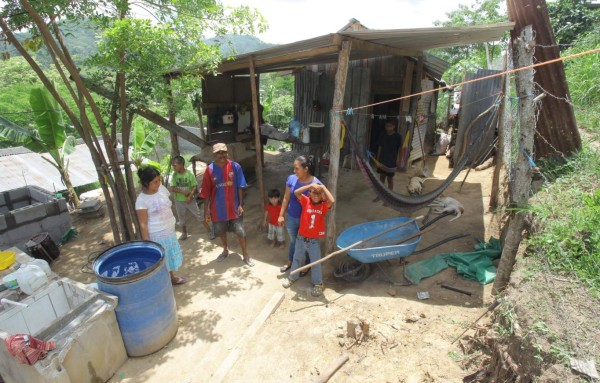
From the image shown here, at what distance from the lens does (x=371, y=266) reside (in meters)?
4.17

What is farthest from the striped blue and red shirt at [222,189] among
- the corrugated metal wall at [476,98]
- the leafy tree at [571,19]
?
the leafy tree at [571,19]

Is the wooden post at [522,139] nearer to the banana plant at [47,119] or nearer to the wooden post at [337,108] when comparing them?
the wooden post at [337,108]

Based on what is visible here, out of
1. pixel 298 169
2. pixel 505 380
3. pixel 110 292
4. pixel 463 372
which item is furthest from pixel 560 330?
pixel 110 292

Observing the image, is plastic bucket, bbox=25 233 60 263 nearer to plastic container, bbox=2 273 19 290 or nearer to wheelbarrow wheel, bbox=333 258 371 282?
plastic container, bbox=2 273 19 290

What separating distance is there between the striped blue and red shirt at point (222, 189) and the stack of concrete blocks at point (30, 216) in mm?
3876

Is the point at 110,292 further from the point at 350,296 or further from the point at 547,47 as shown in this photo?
the point at 547,47

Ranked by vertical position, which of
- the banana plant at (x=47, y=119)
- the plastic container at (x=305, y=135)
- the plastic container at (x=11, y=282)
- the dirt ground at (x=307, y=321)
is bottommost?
the dirt ground at (x=307, y=321)

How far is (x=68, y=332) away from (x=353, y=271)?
2.89m

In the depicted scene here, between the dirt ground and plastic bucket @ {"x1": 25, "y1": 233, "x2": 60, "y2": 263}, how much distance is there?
260mm

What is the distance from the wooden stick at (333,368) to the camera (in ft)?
8.39

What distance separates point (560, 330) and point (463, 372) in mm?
844

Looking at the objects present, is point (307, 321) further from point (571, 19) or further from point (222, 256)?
point (571, 19)

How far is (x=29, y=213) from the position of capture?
5609 millimetres

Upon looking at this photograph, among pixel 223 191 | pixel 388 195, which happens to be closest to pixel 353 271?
pixel 388 195
